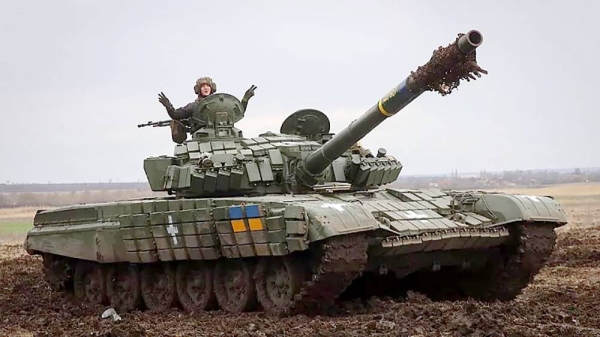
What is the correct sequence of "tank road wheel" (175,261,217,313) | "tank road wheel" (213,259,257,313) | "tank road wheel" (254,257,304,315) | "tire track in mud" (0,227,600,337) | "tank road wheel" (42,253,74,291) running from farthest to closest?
1. "tank road wheel" (42,253,74,291)
2. "tank road wheel" (175,261,217,313)
3. "tank road wheel" (213,259,257,313)
4. "tank road wheel" (254,257,304,315)
5. "tire track in mud" (0,227,600,337)

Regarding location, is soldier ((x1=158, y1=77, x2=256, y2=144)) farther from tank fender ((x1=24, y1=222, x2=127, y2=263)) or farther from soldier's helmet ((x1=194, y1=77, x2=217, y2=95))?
tank fender ((x1=24, y1=222, x2=127, y2=263))

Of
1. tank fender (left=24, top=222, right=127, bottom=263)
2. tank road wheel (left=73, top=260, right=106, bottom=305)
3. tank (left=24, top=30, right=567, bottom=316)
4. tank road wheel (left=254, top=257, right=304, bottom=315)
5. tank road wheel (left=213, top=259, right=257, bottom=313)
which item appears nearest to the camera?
tank (left=24, top=30, right=567, bottom=316)

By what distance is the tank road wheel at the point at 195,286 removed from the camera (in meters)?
17.0

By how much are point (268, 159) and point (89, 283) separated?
448cm

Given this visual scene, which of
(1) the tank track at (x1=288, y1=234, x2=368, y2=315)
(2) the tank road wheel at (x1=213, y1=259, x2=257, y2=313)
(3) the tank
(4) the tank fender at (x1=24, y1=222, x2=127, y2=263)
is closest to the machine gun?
(3) the tank

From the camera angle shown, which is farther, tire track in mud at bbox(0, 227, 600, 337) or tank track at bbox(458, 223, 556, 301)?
tank track at bbox(458, 223, 556, 301)

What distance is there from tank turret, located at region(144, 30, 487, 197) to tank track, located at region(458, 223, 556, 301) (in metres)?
2.30

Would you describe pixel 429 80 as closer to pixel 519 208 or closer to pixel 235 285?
pixel 519 208

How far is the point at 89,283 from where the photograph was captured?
19.4 meters

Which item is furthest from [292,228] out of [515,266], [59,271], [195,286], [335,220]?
[59,271]

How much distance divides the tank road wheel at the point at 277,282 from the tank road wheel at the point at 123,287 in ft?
10.4

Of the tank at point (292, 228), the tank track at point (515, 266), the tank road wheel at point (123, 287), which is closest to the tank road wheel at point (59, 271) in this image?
the tank at point (292, 228)

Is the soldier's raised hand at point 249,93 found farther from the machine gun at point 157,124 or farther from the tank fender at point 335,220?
the tank fender at point 335,220

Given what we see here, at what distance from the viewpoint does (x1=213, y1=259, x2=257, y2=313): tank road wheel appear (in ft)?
53.0
